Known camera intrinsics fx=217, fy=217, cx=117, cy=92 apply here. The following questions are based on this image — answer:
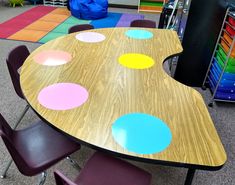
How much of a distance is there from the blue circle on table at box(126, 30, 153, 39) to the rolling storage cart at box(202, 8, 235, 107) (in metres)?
0.86

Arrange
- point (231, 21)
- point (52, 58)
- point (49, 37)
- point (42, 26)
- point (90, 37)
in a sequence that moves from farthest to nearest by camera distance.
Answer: point (42, 26) < point (49, 37) < point (231, 21) < point (90, 37) < point (52, 58)

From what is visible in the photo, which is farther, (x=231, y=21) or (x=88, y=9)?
(x=88, y=9)

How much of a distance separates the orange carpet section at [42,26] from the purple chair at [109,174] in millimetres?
3164

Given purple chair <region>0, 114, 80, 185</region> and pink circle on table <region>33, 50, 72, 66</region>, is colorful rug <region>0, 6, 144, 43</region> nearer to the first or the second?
pink circle on table <region>33, 50, 72, 66</region>

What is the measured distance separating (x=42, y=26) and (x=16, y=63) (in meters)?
3.02

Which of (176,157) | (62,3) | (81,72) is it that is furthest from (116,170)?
(62,3)

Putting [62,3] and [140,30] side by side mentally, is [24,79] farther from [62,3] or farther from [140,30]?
[62,3]

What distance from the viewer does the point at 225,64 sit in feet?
7.64

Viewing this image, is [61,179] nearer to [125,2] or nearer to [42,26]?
[42,26]

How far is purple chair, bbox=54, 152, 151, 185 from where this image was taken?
1.14m

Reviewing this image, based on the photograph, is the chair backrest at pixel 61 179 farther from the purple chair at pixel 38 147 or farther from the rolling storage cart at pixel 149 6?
the rolling storage cart at pixel 149 6

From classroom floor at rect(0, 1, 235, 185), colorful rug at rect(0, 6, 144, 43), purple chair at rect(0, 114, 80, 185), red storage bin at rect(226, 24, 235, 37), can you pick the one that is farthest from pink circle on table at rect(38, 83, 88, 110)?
colorful rug at rect(0, 6, 144, 43)

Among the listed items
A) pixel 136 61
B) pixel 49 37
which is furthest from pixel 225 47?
pixel 49 37

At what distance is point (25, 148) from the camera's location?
1.33m
